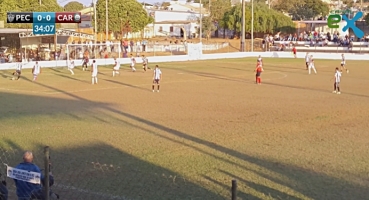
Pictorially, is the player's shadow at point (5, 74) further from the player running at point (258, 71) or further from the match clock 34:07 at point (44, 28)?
the player running at point (258, 71)

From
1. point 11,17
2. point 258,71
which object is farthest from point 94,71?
point 11,17

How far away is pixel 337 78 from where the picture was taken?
28984mm

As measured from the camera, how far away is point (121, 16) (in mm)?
78188

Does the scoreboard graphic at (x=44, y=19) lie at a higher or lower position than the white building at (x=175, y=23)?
lower

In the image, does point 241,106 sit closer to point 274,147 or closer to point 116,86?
point 274,147

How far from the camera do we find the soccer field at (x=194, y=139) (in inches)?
447

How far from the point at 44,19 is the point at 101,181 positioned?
44.0m

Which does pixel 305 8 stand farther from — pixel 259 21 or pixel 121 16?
pixel 121 16

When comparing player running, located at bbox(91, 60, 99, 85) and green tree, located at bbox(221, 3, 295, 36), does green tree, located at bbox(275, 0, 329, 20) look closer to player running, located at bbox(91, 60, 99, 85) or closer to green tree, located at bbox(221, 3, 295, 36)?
green tree, located at bbox(221, 3, 295, 36)

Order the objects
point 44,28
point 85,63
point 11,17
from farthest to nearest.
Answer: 1. point 11,17
2. point 44,28
3. point 85,63

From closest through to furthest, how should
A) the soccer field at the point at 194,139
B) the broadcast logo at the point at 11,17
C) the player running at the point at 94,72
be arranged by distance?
the soccer field at the point at 194,139, the player running at the point at 94,72, the broadcast logo at the point at 11,17

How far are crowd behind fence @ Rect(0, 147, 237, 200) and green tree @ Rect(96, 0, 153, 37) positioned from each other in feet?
212

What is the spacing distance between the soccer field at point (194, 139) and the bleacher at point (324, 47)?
38.3 m

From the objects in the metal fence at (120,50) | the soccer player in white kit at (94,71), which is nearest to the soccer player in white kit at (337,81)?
the soccer player in white kit at (94,71)
